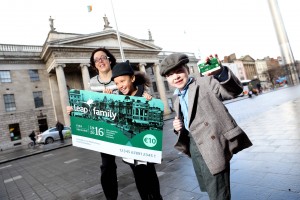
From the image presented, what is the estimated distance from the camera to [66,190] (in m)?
5.10

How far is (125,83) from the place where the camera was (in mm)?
2613

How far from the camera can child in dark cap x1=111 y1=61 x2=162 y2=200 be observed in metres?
2.61

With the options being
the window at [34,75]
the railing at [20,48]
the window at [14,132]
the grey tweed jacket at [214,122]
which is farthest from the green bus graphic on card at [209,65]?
the railing at [20,48]

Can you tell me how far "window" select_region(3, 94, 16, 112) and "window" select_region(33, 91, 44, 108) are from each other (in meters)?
2.46

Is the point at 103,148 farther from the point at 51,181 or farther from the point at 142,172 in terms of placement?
the point at 51,181

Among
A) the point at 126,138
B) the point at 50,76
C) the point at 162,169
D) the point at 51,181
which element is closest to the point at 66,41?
the point at 50,76

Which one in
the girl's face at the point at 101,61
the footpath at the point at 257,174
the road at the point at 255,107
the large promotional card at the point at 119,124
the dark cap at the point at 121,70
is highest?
the girl's face at the point at 101,61

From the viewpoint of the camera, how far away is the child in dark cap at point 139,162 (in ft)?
8.55

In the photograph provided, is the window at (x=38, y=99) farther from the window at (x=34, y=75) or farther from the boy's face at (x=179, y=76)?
the boy's face at (x=179, y=76)

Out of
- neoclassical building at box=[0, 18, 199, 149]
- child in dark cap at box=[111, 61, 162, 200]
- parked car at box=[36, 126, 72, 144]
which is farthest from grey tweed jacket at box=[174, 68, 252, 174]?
neoclassical building at box=[0, 18, 199, 149]

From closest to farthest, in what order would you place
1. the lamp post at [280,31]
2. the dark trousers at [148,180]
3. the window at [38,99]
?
the dark trousers at [148,180] < the lamp post at [280,31] < the window at [38,99]

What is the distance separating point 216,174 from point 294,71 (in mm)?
55120

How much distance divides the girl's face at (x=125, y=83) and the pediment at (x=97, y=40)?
84.1 ft

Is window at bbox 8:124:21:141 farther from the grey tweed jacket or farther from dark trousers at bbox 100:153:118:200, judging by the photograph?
the grey tweed jacket
